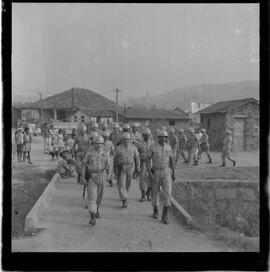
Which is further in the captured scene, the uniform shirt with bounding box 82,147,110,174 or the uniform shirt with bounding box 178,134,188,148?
the uniform shirt with bounding box 178,134,188,148

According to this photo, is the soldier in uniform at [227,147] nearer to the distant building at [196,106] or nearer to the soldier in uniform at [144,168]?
the distant building at [196,106]

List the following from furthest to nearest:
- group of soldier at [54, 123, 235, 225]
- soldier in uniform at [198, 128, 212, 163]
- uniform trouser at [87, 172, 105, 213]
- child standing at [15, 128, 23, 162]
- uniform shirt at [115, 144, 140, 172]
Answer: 1. soldier in uniform at [198, 128, 212, 163]
2. uniform shirt at [115, 144, 140, 172]
3. child standing at [15, 128, 23, 162]
4. group of soldier at [54, 123, 235, 225]
5. uniform trouser at [87, 172, 105, 213]

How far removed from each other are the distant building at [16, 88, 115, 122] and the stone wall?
2.32m

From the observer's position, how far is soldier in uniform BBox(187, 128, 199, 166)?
6.93m

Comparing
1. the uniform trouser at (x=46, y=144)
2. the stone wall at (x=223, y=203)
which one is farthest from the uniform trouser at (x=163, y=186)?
the uniform trouser at (x=46, y=144)

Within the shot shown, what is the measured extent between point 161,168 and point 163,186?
1.14 ft

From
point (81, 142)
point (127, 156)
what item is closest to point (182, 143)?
point (127, 156)

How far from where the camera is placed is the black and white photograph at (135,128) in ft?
19.4

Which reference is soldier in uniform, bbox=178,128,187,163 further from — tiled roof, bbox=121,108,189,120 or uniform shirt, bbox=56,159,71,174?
uniform shirt, bbox=56,159,71,174

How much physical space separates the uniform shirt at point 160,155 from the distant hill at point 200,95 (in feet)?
3.91

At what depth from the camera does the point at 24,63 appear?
6320 mm

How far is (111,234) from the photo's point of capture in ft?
19.0

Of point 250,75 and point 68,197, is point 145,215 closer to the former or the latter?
point 68,197

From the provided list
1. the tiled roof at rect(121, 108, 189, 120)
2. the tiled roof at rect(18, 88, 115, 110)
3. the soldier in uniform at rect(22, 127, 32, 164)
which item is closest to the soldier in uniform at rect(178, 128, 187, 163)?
the tiled roof at rect(121, 108, 189, 120)
